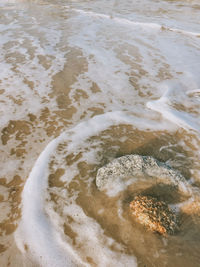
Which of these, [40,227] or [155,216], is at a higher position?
[155,216]

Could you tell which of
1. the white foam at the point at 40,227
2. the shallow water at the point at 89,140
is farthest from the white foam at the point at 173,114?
the white foam at the point at 40,227

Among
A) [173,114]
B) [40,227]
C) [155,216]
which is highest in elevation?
[155,216]

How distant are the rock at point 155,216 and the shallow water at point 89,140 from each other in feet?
0.25

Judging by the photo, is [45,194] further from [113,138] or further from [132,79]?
[132,79]

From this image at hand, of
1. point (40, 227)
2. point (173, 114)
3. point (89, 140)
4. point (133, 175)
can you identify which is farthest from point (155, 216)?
point (173, 114)

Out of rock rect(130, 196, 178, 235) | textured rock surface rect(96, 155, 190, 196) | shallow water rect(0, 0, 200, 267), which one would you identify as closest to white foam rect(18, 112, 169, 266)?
shallow water rect(0, 0, 200, 267)

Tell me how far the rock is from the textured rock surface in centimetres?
34

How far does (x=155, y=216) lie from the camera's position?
1788mm

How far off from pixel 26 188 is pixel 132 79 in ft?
10.9

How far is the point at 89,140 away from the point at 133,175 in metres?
0.91

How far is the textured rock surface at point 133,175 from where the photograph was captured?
2199 mm

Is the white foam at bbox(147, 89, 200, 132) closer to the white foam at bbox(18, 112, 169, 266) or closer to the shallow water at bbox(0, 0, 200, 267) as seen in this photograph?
the shallow water at bbox(0, 0, 200, 267)

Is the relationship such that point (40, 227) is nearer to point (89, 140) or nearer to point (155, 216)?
point (155, 216)

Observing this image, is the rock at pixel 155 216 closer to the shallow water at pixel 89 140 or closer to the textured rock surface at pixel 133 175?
the shallow water at pixel 89 140
